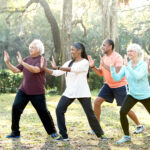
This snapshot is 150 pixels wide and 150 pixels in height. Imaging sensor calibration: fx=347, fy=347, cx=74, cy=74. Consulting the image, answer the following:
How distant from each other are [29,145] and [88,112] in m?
1.20

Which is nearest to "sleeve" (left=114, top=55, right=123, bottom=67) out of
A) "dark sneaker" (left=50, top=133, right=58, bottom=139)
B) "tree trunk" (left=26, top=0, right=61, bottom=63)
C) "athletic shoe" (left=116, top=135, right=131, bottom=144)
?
"athletic shoe" (left=116, top=135, right=131, bottom=144)

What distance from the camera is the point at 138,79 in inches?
231

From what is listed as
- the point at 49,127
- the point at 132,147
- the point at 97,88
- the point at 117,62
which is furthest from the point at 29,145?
the point at 97,88

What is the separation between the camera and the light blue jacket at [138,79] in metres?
5.90

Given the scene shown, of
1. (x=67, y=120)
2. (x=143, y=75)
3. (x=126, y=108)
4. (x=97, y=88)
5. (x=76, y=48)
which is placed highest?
(x=76, y=48)

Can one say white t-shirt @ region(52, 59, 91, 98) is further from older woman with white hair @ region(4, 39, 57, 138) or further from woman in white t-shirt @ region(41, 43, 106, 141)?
older woman with white hair @ region(4, 39, 57, 138)

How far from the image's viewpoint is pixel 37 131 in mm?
7477

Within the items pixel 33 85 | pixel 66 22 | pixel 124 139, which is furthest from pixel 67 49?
pixel 124 139

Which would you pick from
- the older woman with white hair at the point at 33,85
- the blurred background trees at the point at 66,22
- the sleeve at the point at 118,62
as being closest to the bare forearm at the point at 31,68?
the older woman with white hair at the point at 33,85

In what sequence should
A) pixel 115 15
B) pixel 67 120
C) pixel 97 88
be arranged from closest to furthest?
pixel 67 120 → pixel 115 15 → pixel 97 88

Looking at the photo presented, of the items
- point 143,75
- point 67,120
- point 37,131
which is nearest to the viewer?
point 143,75

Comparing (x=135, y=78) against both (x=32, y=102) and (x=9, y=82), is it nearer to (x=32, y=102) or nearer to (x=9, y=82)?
(x=32, y=102)

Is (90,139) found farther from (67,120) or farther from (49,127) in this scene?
(67,120)

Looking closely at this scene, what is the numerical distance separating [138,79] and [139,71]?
140 millimetres
